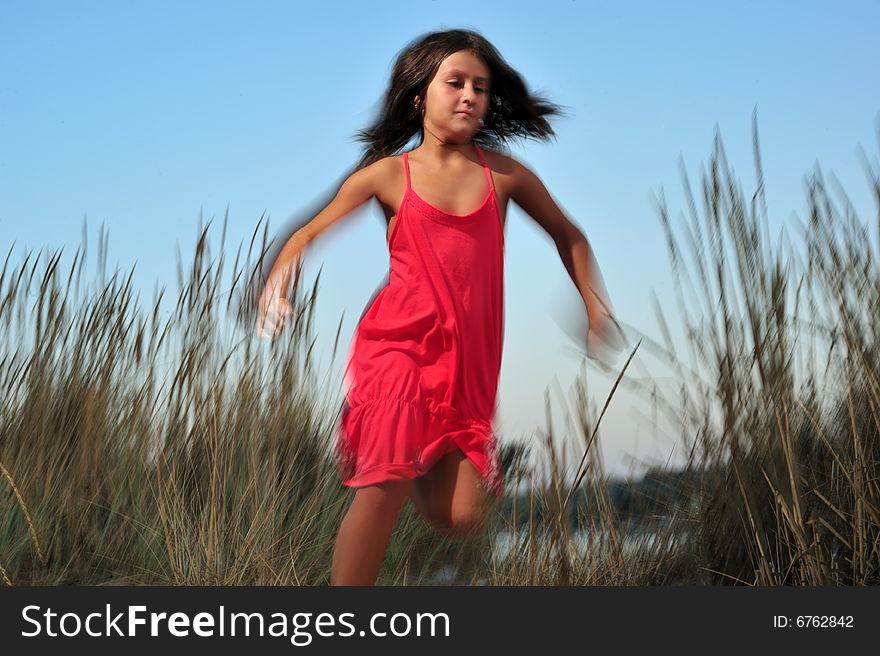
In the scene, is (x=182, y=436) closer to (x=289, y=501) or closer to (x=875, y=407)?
(x=289, y=501)

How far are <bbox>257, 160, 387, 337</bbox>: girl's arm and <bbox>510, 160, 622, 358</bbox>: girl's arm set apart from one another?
335 millimetres

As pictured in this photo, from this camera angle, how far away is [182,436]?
2.55 metres

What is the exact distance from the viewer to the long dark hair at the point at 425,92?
88.0 inches

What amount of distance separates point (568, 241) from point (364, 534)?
847mm

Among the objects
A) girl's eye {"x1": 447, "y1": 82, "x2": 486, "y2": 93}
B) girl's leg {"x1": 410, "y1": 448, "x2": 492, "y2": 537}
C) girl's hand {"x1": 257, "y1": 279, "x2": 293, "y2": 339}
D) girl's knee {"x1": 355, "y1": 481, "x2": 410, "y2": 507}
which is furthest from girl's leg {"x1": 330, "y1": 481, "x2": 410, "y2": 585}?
girl's eye {"x1": 447, "y1": 82, "x2": 486, "y2": 93}

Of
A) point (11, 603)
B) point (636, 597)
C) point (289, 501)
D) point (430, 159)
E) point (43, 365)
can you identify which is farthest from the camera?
point (43, 365)

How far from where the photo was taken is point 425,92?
224cm

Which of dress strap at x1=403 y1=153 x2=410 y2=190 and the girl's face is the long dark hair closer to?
the girl's face

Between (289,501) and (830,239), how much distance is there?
64.0 inches

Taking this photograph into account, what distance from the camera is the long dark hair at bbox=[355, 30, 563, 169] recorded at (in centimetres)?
224

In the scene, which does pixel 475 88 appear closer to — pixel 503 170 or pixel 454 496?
pixel 503 170

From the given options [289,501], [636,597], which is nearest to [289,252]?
[289,501]

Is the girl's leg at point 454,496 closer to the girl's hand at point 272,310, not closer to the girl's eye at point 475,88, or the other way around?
the girl's hand at point 272,310

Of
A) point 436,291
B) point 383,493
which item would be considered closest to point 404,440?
point 383,493
